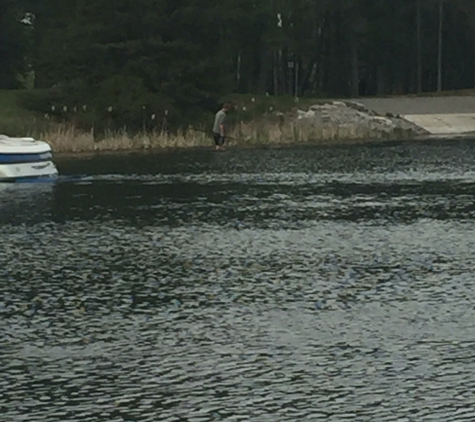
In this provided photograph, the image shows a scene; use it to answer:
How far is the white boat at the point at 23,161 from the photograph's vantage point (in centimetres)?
3559

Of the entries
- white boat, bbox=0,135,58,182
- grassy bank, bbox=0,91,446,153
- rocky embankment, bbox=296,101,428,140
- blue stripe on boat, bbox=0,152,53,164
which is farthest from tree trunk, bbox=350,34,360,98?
blue stripe on boat, bbox=0,152,53,164

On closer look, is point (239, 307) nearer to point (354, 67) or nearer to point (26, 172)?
point (26, 172)

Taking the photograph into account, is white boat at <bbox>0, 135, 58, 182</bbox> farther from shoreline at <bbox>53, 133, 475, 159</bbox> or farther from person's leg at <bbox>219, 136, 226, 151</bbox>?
person's leg at <bbox>219, 136, 226, 151</bbox>

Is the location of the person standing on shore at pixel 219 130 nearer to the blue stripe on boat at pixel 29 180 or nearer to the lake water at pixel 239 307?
the blue stripe on boat at pixel 29 180

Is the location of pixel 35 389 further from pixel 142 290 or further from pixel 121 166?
pixel 121 166

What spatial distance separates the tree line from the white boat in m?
22.1

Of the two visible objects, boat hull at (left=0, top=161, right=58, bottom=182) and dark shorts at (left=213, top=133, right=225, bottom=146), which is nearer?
boat hull at (left=0, top=161, right=58, bottom=182)

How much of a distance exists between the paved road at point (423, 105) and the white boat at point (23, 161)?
127 feet

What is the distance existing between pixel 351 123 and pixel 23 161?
30650 millimetres

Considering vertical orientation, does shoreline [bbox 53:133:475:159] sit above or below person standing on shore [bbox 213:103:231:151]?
below

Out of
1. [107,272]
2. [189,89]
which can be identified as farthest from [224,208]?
[189,89]

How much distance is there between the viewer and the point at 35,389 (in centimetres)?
1133

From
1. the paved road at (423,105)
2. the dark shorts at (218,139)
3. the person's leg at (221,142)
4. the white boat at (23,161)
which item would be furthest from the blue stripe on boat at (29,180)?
the paved road at (423,105)

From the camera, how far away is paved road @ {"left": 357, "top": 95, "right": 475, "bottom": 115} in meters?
74.1
